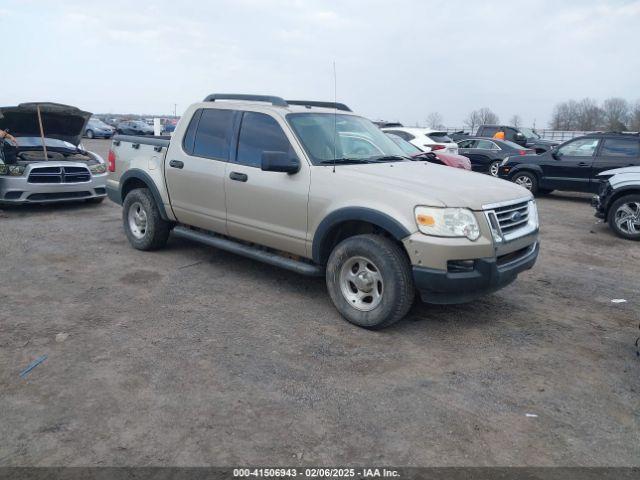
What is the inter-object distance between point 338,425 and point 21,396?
2.04 m

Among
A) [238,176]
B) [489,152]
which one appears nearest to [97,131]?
[489,152]

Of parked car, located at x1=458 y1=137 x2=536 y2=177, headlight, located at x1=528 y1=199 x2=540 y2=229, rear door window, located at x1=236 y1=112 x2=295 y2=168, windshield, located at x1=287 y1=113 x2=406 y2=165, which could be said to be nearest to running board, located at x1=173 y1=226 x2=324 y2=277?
rear door window, located at x1=236 y1=112 x2=295 y2=168

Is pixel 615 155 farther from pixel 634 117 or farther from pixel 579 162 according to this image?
pixel 634 117

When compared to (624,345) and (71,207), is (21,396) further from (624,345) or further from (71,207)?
(71,207)

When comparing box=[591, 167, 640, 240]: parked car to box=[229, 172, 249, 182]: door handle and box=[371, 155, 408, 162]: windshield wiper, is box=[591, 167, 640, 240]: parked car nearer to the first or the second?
box=[371, 155, 408, 162]: windshield wiper

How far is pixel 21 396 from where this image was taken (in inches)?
131

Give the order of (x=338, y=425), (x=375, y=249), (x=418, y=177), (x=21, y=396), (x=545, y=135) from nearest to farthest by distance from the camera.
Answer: (x=338, y=425) < (x=21, y=396) < (x=375, y=249) < (x=418, y=177) < (x=545, y=135)

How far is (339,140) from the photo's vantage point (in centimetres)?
525

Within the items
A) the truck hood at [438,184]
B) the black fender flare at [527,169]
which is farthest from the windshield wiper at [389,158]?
the black fender flare at [527,169]

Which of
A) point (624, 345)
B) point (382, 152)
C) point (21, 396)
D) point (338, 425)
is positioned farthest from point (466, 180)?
point (21, 396)

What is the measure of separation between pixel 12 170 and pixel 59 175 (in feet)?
2.41

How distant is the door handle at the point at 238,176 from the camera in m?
5.29

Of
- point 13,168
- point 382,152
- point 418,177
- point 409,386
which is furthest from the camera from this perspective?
point 13,168

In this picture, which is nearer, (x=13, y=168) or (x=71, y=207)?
(x=13, y=168)
